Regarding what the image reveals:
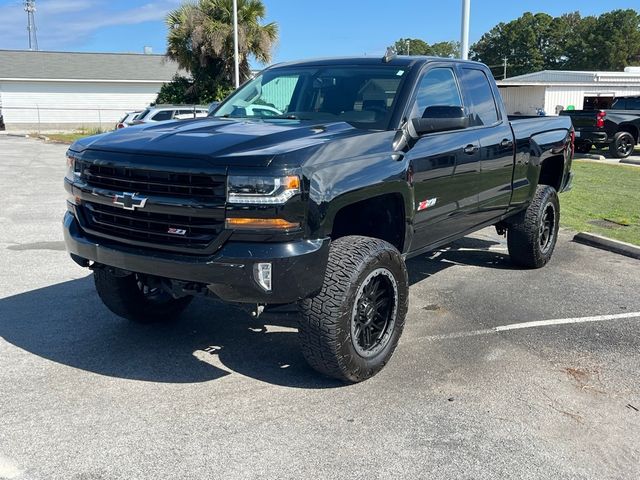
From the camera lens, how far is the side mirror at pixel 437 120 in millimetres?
4449

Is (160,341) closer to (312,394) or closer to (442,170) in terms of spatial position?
(312,394)

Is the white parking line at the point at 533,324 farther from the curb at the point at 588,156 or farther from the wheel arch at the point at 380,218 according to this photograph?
the curb at the point at 588,156

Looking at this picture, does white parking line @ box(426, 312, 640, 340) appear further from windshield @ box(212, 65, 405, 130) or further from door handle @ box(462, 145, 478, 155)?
windshield @ box(212, 65, 405, 130)

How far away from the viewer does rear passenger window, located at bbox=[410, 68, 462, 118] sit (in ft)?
15.6

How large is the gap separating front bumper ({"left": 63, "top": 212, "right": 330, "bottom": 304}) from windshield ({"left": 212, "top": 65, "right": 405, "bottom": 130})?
1.31 m

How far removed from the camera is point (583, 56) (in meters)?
88.8

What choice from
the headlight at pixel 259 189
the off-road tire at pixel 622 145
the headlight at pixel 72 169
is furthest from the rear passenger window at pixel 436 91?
the off-road tire at pixel 622 145

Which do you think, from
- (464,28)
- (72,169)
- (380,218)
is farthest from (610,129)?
(72,169)

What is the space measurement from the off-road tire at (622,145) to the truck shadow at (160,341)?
17.3 m

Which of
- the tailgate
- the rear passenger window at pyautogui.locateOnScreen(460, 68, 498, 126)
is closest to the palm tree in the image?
the tailgate

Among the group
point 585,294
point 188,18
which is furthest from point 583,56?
point 585,294

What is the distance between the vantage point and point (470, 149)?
5215 mm

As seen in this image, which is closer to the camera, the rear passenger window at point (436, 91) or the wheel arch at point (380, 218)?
the wheel arch at point (380, 218)

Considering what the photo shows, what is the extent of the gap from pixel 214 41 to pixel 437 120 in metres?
23.7
